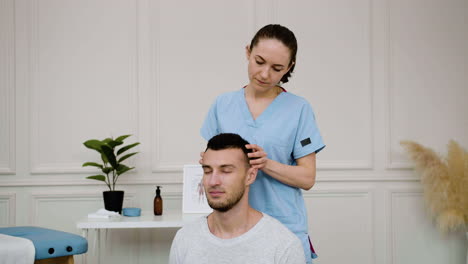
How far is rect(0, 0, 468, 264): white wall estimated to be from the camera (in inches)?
144

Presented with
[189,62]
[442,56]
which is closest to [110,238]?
[189,62]

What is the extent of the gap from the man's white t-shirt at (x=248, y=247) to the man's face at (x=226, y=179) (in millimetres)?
86

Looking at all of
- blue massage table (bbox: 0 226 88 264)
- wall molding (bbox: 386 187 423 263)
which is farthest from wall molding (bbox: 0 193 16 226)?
wall molding (bbox: 386 187 423 263)

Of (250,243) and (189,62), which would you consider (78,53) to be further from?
(250,243)

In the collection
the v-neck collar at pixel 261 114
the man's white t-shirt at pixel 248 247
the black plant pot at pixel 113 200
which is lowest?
the black plant pot at pixel 113 200

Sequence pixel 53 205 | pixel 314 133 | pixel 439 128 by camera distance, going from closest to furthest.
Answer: pixel 314 133, pixel 53 205, pixel 439 128

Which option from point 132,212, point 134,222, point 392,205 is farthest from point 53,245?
point 392,205

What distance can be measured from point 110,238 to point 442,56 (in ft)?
8.18

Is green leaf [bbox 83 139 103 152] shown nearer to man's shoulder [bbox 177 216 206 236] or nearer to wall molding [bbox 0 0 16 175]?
wall molding [bbox 0 0 16 175]

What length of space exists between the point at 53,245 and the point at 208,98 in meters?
1.53

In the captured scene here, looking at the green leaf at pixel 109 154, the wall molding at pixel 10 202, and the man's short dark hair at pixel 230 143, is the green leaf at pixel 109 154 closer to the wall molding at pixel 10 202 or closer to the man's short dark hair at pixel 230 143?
the wall molding at pixel 10 202

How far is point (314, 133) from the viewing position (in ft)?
5.37

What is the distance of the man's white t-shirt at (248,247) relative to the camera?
1448mm

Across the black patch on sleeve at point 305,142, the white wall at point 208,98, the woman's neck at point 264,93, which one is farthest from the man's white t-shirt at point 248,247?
the white wall at point 208,98
